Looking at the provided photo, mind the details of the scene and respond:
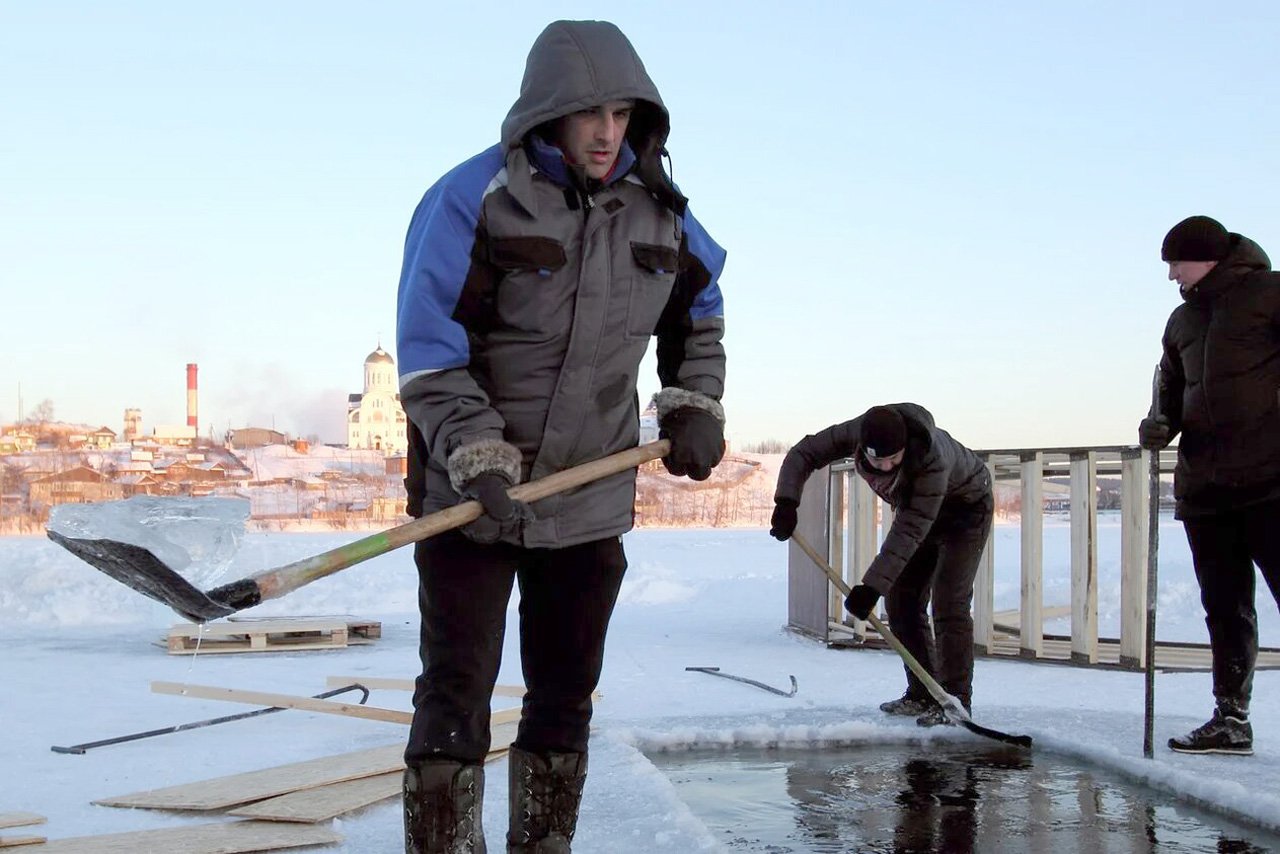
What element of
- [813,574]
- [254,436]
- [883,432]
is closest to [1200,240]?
[883,432]

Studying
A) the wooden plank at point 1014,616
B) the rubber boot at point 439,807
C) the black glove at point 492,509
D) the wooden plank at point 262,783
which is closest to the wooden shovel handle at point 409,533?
the black glove at point 492,509

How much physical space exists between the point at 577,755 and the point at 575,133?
4.42ft

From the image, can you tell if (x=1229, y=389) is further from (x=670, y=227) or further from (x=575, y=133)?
(x=575, y=133)

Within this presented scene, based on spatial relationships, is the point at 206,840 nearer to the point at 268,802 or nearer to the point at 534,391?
the point at 268,802

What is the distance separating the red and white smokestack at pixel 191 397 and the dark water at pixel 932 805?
91.3m

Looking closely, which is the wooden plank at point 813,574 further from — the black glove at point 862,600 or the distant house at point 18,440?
the distant house at point 18,440

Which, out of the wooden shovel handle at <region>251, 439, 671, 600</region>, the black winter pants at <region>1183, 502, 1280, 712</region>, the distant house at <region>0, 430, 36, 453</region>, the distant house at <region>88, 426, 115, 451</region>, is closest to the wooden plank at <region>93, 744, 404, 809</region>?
the wooden shovel handle at <region>251, 439, 671, 600</region>

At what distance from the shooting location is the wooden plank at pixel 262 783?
354 cm

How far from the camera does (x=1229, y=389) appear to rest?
172 inches

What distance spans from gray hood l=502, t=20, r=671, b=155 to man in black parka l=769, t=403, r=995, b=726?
8.16 feet

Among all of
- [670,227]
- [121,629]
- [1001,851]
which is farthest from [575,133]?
[121,629]

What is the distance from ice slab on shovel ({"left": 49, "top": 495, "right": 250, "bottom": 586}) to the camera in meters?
2.43

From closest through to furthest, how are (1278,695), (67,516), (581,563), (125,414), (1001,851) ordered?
(67,516)
(581,563)
(1001,851)
(1278,695)
(125,414)

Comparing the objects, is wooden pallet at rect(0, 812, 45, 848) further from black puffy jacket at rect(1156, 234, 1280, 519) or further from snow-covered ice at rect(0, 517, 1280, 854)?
black puffy jacket at rect(1156, 234, 1280, 519)
